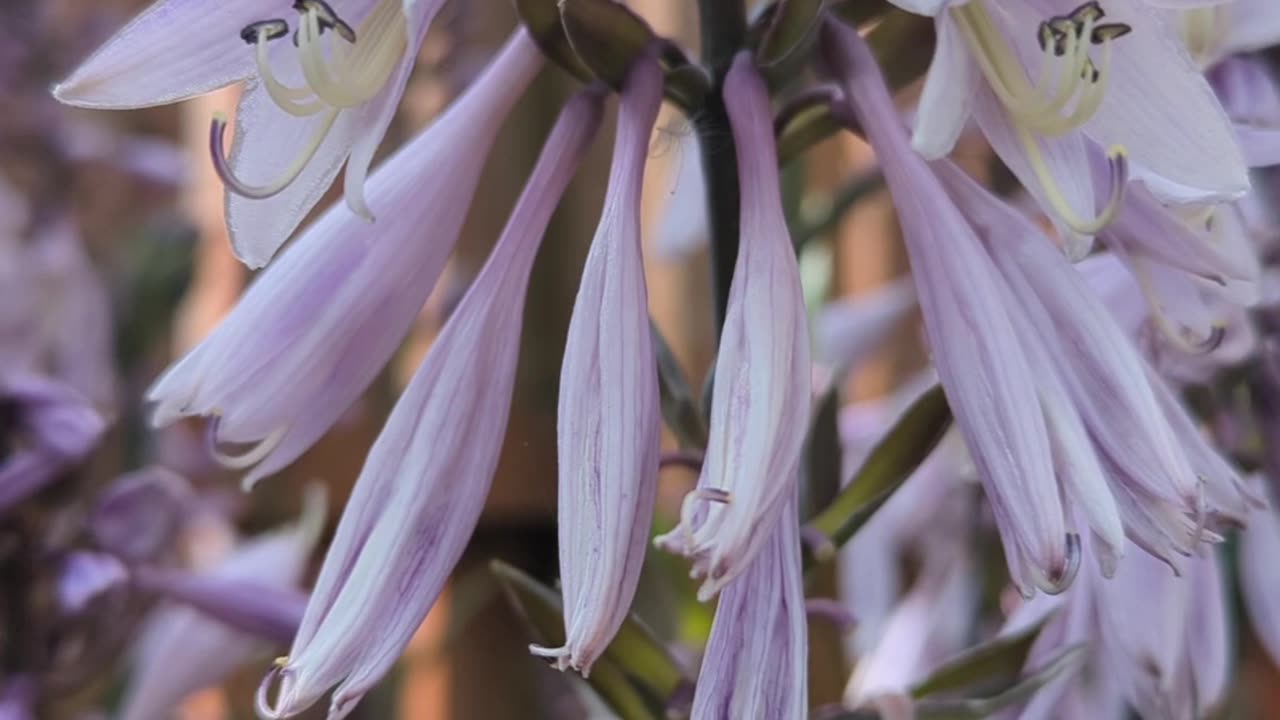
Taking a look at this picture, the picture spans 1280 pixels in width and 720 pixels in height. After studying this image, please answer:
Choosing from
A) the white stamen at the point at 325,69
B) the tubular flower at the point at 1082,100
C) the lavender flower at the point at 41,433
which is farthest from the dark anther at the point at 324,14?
the lavender flower at the point at 41,433

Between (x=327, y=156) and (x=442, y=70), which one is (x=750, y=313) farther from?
(x=442, y=70)

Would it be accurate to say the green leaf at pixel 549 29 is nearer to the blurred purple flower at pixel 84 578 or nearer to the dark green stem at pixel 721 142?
the dark green stem at pixel 721 142

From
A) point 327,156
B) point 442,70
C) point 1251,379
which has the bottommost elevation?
point 1251,379

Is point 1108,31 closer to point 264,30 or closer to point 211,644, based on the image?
point 264,30

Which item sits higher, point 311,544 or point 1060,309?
point 1060,309

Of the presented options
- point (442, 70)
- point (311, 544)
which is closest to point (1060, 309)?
point (311, 544)
